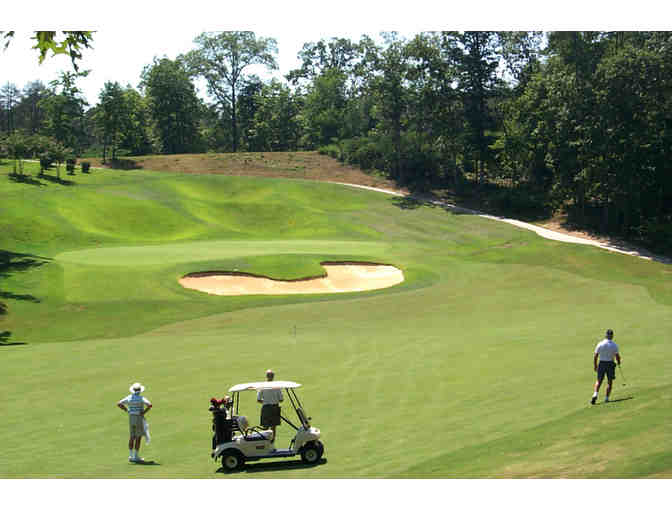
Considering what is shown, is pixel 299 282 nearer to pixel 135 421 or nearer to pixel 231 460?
pixel 135 421

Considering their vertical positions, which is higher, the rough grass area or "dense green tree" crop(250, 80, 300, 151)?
Answer: "dense green tree" crop(250, 80, 300, 151)

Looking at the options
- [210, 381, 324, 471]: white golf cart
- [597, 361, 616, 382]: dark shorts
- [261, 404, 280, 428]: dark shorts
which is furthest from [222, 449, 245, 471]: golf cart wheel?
[597, 361, 616, 382]: dark shorts

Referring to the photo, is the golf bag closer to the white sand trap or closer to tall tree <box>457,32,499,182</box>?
the white sand trap

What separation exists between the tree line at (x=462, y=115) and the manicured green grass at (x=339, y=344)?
1046 centimetres

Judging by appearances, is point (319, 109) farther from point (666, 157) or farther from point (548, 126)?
point (666, 157)

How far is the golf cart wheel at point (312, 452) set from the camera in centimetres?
1648

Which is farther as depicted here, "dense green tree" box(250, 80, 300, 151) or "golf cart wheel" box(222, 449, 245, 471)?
"dense green tree" box(250, 80, 300, 151)

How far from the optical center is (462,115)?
92812 mm

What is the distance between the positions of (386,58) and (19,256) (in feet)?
181

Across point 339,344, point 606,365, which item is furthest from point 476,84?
point 606,365

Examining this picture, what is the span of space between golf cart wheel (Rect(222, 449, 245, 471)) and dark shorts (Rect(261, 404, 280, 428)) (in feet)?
3.27

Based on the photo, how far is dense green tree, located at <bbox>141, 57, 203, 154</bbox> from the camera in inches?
4924

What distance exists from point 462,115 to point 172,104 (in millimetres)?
55616

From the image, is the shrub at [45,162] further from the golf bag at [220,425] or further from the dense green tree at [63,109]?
the golf bag at [220,425]
